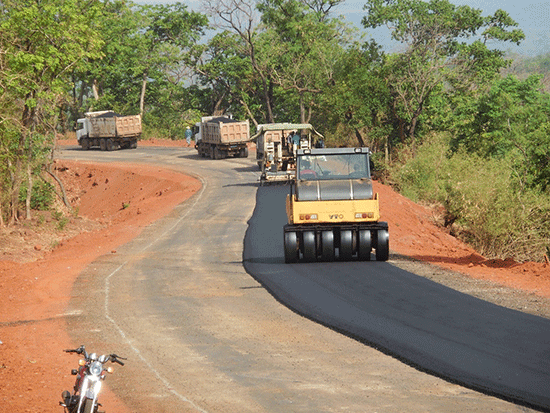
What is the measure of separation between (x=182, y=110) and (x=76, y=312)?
206ft

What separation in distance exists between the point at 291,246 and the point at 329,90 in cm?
3409

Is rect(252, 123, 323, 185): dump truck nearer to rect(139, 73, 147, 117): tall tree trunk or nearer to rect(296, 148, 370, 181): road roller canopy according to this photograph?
rect(296, 148, 370, 181): road roller canopy

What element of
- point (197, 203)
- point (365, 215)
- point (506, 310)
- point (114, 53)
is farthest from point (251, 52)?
point (506, 310)

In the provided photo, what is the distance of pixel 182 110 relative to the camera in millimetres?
78188

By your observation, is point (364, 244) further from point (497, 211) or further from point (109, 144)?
point (109, 144)

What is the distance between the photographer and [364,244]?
2022 centimetres

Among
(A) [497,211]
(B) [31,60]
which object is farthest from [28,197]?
(A) [497,211]

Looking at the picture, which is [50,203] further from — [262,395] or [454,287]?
[262,395]

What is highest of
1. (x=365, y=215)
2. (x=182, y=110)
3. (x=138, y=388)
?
(x=182, y=110)

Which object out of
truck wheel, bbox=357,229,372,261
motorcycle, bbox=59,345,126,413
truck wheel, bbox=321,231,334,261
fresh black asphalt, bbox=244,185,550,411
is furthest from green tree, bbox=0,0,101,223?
motorcycle, bbox=59,345,126,413

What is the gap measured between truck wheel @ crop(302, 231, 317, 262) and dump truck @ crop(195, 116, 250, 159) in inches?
1381

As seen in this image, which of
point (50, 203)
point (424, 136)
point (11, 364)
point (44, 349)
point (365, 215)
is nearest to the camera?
point (11, 364)

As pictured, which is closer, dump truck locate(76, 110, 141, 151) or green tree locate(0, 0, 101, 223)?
green tree locate(0, 0, 101, 223)

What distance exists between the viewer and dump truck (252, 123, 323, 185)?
1487 inches
